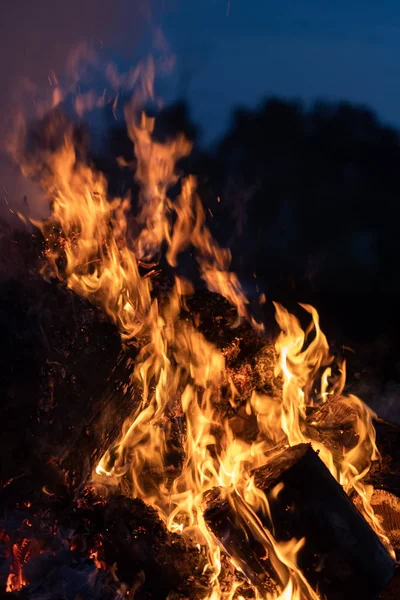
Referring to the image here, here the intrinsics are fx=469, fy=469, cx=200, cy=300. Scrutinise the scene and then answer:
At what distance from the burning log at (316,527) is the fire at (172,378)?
410 millimetres

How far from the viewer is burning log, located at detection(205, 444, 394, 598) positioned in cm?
247

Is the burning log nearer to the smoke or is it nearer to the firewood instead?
the firewood

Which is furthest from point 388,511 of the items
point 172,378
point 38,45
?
point 38,45

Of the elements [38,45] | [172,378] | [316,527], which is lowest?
[172,378]

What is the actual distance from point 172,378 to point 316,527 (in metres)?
1.62

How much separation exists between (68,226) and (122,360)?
1.04 metres

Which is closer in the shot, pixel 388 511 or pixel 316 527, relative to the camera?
pixel 316 527

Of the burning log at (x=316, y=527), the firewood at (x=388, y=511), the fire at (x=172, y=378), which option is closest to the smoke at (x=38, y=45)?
the fire at (x=172, y=378)

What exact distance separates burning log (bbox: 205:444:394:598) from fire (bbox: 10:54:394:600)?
16.1 inches

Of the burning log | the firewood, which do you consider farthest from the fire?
the burning log

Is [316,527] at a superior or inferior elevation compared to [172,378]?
superior

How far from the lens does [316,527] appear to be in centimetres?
255

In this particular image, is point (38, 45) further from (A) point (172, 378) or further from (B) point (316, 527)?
(B) point (316, 527)

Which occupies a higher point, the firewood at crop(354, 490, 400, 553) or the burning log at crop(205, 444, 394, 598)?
the burning log at crop(205, 444, 394, 598)
